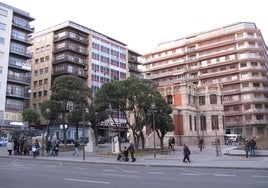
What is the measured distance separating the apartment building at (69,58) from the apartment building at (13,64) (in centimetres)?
784

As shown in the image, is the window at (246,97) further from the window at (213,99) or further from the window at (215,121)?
the window at (215,121)

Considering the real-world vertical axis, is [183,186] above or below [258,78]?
below

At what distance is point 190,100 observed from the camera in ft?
197

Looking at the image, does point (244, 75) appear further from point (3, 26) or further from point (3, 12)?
point (3, 12)

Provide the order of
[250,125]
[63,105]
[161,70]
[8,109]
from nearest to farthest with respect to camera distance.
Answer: [63,105] → [8,109] → [250,125] → [161,70]

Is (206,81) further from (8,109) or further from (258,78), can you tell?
(8,109)

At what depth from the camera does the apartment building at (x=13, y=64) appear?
63.1 m

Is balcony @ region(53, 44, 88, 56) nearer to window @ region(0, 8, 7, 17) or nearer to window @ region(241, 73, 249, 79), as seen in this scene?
window @ region(0, 8, 7, 17)

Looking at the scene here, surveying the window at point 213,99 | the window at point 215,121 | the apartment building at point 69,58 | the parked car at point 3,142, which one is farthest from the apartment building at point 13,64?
the window at point 213,99

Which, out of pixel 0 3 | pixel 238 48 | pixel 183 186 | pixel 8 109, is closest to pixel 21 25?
pixel 0 3

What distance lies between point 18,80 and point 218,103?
41598mm

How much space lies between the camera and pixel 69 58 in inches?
3049

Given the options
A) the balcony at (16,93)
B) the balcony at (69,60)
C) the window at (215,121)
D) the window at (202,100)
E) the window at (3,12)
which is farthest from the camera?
the balcony at (69,60)

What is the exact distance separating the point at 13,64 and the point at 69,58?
14789mm
